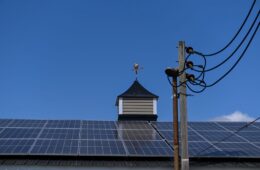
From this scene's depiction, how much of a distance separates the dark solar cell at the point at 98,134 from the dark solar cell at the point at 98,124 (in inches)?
23.4

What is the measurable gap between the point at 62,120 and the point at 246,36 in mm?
10873

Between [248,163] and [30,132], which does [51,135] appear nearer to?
[30,132]

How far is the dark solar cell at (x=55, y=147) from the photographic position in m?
14.9

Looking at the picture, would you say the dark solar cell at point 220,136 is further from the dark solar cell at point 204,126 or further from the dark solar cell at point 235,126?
the dark solar cell at point 235,126

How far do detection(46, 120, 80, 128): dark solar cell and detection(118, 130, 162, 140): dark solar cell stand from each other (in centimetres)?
200

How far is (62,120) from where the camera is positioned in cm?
1977

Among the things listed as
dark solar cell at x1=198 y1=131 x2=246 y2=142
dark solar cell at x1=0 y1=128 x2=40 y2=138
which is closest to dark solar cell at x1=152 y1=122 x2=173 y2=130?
dark solar cell at x1=198 y1=131 x2=246 y2=142

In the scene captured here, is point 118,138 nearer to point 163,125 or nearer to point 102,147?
point 102,147

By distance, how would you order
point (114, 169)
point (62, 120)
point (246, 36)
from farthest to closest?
point (62, 120)
point (114, 169)
point (246, 36)

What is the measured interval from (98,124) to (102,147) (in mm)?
3587

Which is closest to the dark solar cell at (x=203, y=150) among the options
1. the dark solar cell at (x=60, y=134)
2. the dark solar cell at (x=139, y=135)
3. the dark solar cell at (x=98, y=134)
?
the dark solar cell at (x=139, y=135)

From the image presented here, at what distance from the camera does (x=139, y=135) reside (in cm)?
1745

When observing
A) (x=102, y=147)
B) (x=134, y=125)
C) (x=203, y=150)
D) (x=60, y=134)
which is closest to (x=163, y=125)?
(x=134, y=125)

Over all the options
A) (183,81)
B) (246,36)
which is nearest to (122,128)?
(183,81)
